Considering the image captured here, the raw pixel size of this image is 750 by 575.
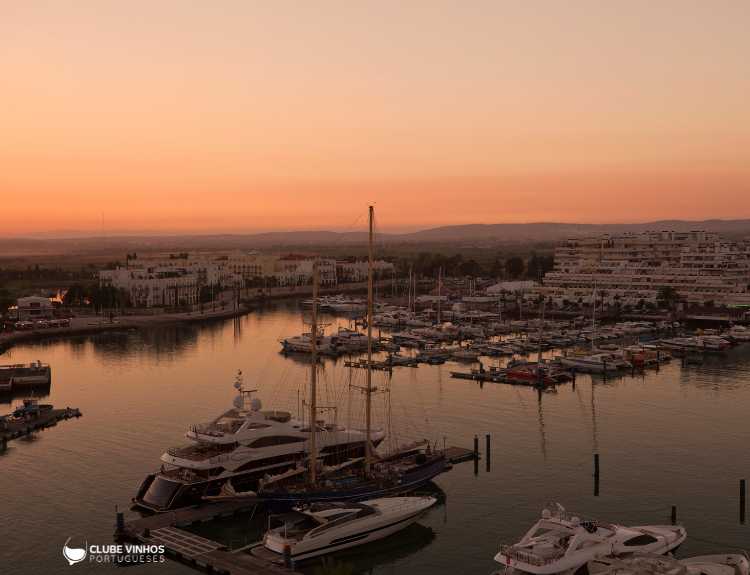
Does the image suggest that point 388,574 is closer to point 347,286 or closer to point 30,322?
point 30,322

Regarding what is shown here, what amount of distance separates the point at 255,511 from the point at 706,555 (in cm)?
1018

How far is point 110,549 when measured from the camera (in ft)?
62.6

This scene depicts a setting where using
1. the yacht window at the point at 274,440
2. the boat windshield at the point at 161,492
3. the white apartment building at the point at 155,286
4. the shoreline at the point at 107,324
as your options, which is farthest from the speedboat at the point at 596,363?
the white apartment building at the point at 155,286

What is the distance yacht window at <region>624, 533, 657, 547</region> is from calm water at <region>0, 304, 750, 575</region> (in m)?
1.52

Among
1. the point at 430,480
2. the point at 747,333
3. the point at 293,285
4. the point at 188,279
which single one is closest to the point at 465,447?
the point at 430,480

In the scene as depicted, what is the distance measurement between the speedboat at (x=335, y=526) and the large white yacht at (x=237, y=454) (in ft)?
7.10

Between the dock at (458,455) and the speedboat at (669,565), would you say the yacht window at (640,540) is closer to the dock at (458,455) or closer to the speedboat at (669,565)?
the speedboat at (669,565)

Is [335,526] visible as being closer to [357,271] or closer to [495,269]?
[495,269]

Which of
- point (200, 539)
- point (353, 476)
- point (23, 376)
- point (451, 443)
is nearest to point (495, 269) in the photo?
point (23, 376)

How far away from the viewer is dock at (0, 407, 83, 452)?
28.7 meters

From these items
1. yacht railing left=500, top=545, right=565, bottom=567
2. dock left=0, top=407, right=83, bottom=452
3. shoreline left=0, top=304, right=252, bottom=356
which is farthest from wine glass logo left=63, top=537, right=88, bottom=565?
shoreline left=0, top=304, right=252, bottom=356

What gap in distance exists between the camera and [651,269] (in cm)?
8369

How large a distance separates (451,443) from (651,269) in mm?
60809

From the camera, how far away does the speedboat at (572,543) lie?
1678 cm
